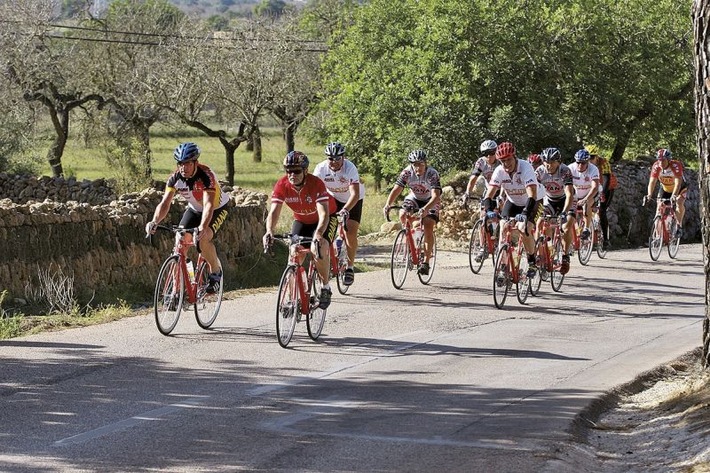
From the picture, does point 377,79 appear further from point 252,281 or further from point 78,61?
point 78,61

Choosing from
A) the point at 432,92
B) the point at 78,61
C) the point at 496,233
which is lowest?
the point at 496,233

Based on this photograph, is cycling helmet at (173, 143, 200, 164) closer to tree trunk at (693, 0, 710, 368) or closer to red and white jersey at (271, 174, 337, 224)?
→ red and white jersey at (271, 174, 337, 224)

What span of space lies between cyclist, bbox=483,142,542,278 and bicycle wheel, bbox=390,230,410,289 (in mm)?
1503

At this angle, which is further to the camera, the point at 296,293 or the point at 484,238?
the point at 484,238

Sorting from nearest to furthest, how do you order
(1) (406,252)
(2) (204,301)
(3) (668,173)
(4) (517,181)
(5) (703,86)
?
(5) (703,86), (2) (204,301), (4) (517,181), (1) (406,252), (3) (668,173)

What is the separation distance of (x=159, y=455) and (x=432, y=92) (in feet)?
71.6

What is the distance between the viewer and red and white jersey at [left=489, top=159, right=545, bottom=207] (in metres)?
15.9

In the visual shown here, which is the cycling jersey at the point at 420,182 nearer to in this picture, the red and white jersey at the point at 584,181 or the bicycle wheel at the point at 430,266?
the bicycle wheel at the point at 430,266

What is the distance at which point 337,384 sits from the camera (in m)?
10.3

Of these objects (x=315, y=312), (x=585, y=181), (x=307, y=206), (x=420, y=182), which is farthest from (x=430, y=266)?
(x=307, y=206)

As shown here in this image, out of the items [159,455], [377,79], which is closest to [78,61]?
[377,79]

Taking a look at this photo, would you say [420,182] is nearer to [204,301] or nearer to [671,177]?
[204,301]

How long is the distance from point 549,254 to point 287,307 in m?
6.35

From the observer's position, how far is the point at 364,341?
1265 cm
